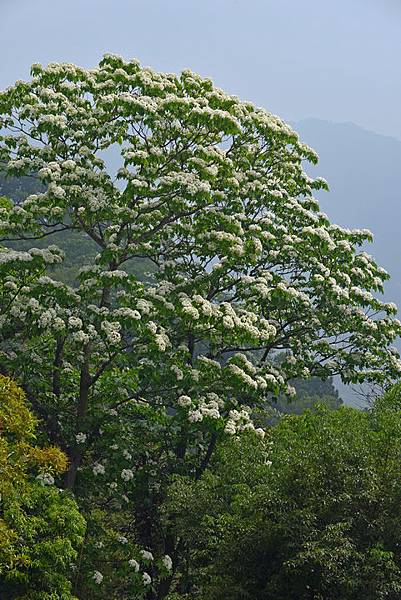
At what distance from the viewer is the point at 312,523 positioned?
7.83m

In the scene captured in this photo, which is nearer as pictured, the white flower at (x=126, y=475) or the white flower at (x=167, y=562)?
the white flower at (x=126, y=475)

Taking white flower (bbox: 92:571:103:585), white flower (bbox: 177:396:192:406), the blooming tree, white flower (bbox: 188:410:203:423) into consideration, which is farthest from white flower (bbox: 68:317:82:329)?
white flower (bbox: 92:571:103:585)

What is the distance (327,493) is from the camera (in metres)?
8.11

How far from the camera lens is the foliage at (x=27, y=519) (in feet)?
24.6

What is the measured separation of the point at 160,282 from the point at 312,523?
214 inches

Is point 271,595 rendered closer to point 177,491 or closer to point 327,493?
point 327,493

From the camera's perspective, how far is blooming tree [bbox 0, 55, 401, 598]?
10.9 m

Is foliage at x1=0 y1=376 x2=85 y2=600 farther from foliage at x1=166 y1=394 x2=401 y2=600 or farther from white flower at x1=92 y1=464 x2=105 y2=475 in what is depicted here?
white flower at x1=92 y1=464 x2=105 y2=475

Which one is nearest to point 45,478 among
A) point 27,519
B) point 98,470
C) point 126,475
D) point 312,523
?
point 98,470

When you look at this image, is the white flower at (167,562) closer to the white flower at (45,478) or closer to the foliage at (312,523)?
the foliage at (312,523)

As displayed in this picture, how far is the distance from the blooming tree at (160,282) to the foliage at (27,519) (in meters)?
2.50

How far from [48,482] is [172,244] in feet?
16.9

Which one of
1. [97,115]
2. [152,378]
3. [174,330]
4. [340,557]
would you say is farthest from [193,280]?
[340,557]

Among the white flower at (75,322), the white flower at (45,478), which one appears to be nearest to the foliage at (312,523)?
the white flower at (45,478)
